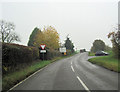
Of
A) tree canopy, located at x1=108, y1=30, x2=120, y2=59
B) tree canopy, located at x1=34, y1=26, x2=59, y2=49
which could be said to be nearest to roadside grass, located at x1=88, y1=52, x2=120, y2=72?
tree canopy, located at x1=108, y1=30, x2=120, y2=59

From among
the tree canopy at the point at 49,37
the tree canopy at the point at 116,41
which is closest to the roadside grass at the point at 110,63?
the tree canopy at the point at 116,41

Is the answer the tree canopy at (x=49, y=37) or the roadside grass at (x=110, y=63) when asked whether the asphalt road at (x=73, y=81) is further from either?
the tree canopy at (x=49, y=37)

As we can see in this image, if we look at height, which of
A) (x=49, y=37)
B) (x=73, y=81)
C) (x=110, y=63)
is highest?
(x=49, y=37)

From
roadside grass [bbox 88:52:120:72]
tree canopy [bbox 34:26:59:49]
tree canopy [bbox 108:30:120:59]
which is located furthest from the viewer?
tree canopy [bbox 34:26:59:49]

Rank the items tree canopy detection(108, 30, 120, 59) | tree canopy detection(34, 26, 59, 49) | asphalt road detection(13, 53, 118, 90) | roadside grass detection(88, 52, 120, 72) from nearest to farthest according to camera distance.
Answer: asphalt road detection(13, 53, 118, 90), roadside grass detection(88, 52, 120, 72), tree canopy detection(108, 30, 120, 59), tree canopy detection(34, 26, 59, 49)

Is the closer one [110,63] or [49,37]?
[110,63]

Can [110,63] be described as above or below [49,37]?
below

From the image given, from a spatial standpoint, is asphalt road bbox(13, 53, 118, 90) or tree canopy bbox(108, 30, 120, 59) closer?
asphalt road bbox(13, 53, 118, 90)

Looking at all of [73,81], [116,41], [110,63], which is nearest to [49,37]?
[116,41]

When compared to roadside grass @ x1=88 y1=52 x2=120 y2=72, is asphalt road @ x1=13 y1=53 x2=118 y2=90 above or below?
below

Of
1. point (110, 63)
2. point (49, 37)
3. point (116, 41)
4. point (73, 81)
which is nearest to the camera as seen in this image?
point (73, 81)

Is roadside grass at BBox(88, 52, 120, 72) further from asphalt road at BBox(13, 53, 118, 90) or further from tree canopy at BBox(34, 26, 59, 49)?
tree canopy at BBox(34, 26, 59, 49)

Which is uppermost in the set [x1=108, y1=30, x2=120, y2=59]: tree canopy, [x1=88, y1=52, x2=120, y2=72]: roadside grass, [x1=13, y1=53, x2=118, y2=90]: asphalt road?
[x1=108, y1=30, x2=120, y2=59]: tree canopy

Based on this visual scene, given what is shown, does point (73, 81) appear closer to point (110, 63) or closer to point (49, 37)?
point (110, 63)
